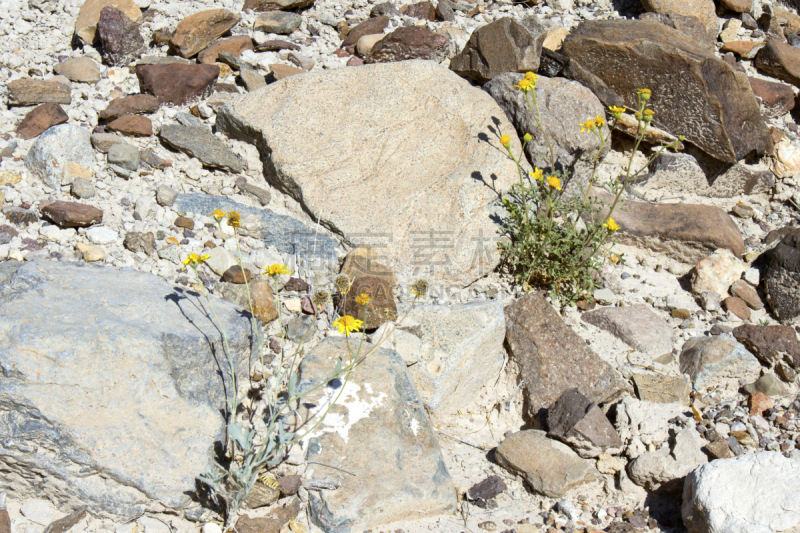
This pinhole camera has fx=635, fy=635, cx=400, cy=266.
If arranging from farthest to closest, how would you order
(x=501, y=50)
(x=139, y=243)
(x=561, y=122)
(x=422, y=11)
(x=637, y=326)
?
(x=422, y=11)
(x=501, y=50)
(x=561, y=122)
(x=637, y=326)
(x=139, y=243)

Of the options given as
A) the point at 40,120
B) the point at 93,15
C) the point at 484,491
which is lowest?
the point at 484,491

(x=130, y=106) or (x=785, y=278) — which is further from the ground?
(x=130, y=106)

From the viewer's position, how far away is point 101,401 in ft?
8.52

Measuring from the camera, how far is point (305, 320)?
11.4 feet

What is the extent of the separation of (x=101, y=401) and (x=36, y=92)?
2777mm

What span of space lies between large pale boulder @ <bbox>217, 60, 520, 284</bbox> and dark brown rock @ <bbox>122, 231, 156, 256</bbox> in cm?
93

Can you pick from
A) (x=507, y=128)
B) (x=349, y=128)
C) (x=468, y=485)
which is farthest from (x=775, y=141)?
(x=468, y=485)

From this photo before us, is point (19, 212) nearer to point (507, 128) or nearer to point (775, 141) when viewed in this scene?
point (507, 128)

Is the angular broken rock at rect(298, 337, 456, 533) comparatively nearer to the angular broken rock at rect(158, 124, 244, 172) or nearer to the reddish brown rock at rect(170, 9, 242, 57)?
the angular broken rock at rect(158, 124, 244, 172)

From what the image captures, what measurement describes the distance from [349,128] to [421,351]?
5.69 feet

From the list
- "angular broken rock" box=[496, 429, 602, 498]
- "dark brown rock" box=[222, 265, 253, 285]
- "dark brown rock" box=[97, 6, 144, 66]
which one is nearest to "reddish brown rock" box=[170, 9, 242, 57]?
"dark brown rock" box=[97, 6, 144, 66]

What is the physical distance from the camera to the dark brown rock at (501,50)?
4.69m

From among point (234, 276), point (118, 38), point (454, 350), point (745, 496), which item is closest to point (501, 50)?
point (454, 350)

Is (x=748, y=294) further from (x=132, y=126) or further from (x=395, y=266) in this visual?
(x=132, y=126)
